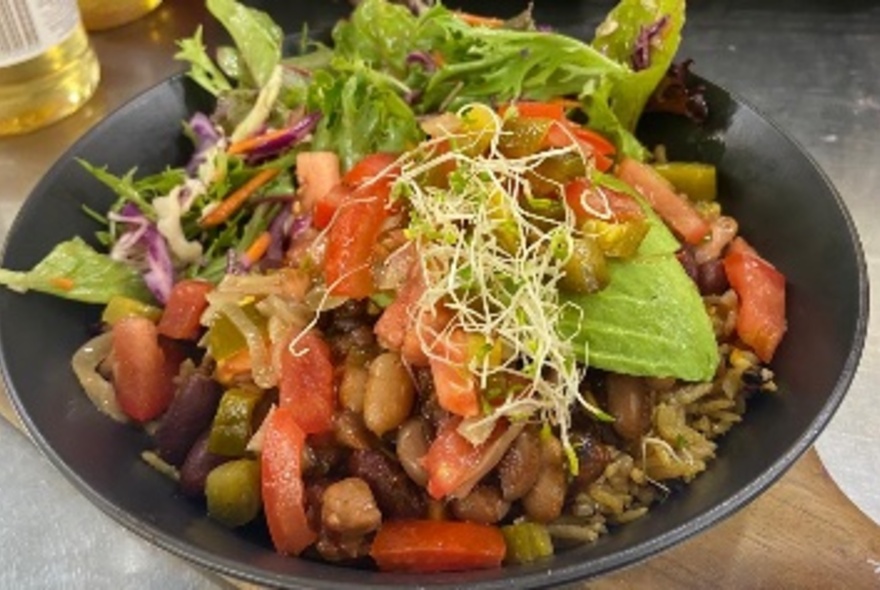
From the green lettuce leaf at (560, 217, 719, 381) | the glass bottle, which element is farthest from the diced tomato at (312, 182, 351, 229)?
the glass bottle

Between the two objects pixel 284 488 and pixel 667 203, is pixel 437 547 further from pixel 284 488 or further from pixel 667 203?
pixel 667 203

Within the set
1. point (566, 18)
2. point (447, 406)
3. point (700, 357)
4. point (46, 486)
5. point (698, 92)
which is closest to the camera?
point (447, 406)

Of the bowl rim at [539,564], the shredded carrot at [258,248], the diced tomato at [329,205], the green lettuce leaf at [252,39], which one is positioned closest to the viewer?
the bowl rim at [539,564]

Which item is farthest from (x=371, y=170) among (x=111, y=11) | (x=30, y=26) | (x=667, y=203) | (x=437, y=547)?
(x=111, y=11)

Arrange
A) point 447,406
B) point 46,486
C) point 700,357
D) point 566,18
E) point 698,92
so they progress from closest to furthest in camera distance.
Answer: point 447,406 → point 700,357 → point 46,486 → point 698,92 → point 566,18

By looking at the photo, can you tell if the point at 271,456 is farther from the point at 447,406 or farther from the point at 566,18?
the point at 566,18

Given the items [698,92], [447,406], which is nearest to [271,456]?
[447,406]

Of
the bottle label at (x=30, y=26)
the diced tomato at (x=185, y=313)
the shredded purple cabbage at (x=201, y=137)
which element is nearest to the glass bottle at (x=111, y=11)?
the bottle label at (x=30, y=26)

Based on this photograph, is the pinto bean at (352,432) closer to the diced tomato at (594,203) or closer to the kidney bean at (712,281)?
the diced tomato at (594,203)
